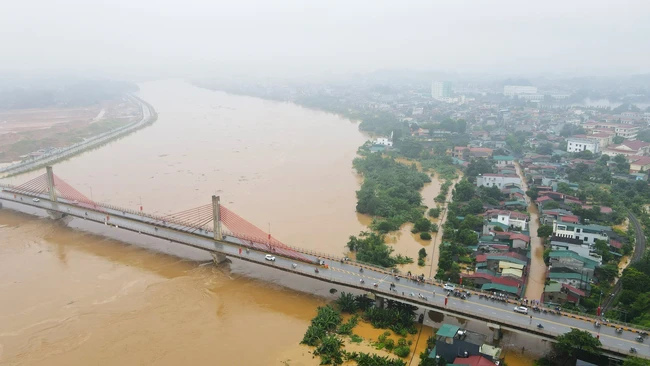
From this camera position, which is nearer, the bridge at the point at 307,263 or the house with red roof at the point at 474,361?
the house with red roof at the point at 474,361

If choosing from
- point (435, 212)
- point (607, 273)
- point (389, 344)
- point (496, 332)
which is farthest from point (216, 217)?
point (607, 273)

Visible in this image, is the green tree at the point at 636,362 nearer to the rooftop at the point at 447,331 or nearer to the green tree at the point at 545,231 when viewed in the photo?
the rooftop at the point at 447,331

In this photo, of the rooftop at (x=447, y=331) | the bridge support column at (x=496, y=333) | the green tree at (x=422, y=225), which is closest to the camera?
the rooftop at (x=447, y=331)

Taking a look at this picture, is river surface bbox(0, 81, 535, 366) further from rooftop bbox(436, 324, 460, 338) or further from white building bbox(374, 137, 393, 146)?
white building bbox(374, 137, 393, 146)

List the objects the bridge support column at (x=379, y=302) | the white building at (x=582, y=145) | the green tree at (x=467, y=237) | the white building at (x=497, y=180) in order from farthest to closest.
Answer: the white building at (x=582, y=145) < the white building at (x=497, y=180) < the green tree at (x=467, y=237) < the bridge support column at (x=379, y=302)

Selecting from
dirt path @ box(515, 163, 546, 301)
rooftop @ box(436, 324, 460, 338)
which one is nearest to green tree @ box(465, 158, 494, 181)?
dirt path @ box(515, 163, 546, 301)

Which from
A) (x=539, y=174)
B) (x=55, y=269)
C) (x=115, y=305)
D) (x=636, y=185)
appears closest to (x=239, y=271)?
(x=115, y=305)

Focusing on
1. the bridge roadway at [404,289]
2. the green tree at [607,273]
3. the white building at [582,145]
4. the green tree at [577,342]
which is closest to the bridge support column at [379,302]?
the bridge roadway at [404,289]
